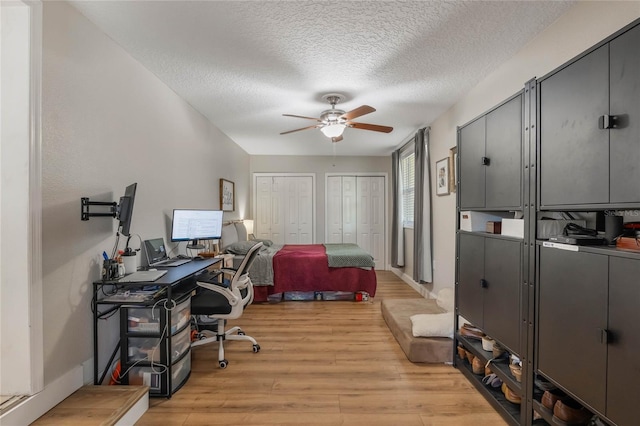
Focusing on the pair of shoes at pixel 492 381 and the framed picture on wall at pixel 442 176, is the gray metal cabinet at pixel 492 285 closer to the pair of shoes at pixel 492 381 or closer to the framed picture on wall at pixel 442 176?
the pair of shoes at pixel 492 381

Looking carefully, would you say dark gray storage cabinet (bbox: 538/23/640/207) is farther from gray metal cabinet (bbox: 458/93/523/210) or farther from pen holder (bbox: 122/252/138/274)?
pen holder (bbox: 122/252/138/274)

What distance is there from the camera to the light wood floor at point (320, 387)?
5.85 feet

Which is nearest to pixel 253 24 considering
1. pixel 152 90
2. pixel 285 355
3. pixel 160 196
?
pixel 152 90

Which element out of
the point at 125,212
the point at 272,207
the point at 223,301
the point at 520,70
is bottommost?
the point at 223,301

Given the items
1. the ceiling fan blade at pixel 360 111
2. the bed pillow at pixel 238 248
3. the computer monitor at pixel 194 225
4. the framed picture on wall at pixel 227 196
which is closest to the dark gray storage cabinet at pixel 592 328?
the ceiling fan blade at pixel 360 111

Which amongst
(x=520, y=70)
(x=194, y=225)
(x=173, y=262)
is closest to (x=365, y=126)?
(x=520, y=70)

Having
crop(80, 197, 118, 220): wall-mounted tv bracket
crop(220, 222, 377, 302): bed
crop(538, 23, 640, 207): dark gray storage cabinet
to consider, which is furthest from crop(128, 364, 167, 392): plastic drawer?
crop(538, 23, 640, 207): dark gray storage cabinet

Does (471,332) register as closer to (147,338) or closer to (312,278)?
(312,278)

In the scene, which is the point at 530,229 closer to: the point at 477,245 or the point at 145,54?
the point at 477,245

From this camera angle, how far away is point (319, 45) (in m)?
2.14

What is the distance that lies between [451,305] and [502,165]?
172cm

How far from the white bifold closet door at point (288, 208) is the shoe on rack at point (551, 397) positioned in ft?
16.7

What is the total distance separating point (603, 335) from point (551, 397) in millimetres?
573

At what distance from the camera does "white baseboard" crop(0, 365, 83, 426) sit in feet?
4.67
